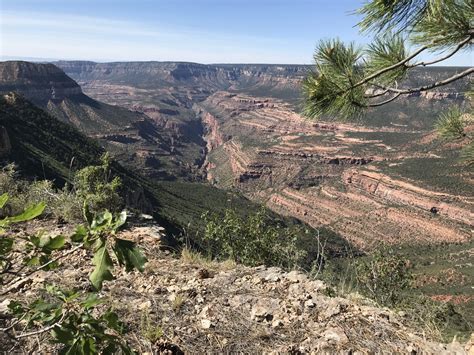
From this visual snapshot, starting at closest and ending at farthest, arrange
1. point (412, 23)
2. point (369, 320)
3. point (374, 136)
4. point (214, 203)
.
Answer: point (369, 320), point (412, 23), point (214, 203), point (374, 136)

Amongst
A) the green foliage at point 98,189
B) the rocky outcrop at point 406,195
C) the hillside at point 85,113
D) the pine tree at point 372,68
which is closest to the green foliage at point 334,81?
the pine tree at point 372,68

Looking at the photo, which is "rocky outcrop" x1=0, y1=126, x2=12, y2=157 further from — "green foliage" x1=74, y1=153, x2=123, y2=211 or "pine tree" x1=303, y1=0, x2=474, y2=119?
"pine tree" x1=303, y1=0, x2=474, y2=119

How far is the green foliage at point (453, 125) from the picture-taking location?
23.7 ft

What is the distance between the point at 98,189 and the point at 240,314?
6075 millimetres

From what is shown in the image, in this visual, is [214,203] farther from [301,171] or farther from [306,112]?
[306,112]

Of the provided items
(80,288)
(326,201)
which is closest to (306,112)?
(80,288)

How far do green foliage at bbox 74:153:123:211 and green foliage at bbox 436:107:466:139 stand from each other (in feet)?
23.3

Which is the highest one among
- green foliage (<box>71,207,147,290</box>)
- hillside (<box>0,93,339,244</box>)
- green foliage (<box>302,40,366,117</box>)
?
green foliage (<box>302,40,366,117</box>)

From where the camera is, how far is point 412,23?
4.00m

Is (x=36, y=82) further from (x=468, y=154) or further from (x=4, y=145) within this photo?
(x=468, y=154)

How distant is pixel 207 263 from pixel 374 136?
123428 millimetres

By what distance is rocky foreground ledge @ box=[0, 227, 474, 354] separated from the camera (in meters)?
3.23

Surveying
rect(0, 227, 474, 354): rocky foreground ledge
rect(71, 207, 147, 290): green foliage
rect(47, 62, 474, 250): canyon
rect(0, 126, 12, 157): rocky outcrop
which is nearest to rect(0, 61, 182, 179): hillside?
rect(47, 62, 474, 250): canyon

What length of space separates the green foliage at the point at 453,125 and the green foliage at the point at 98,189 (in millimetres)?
7089
